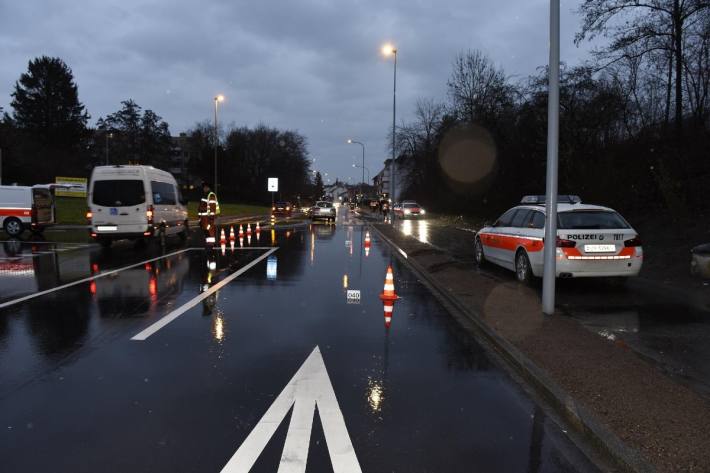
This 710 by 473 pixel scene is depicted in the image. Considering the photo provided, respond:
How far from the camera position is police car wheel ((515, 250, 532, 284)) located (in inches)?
380

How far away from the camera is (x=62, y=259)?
13.8 m

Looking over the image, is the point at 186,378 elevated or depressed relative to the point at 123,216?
depressed

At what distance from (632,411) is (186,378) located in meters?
3.72

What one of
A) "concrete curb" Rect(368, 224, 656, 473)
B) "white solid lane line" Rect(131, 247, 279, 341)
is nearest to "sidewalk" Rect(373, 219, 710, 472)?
"concrete curb" Rect(368, 224, 656, 473)

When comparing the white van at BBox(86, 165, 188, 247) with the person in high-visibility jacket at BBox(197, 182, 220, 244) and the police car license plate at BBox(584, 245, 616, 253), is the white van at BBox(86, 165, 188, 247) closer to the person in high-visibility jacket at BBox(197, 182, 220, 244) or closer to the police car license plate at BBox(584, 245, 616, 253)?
the person in high-visibility jacket at BBox(197, 182, 220, 244)

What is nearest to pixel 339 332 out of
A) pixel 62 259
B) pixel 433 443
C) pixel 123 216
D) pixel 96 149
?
pixel 433 443

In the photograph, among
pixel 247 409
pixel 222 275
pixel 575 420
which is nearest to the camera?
pixel 575 420

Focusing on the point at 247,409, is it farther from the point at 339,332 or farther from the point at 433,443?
the point at 339,332

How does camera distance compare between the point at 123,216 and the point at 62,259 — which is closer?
the point at 62,259

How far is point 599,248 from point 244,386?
21.6 feet

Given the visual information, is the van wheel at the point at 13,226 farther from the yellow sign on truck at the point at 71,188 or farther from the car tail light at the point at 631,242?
the yellow sign on truck at the point at 71,188

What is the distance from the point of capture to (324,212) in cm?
3647

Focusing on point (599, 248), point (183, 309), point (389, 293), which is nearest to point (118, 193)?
point (183, 309)

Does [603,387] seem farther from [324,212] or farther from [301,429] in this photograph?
[324,212]
